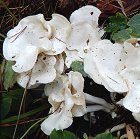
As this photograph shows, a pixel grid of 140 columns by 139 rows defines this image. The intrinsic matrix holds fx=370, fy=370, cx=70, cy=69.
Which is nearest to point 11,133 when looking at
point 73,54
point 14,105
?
point 14,105

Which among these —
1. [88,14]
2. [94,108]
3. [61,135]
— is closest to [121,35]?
[88,14]

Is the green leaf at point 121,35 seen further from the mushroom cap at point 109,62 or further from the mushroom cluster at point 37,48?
the mushroom cluster at point 37,48

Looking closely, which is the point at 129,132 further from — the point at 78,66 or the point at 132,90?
the point at 78,66

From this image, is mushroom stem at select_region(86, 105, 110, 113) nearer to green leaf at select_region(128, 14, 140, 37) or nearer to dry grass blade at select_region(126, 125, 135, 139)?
dry grass blade at select_region(126, 125, 135, 139)

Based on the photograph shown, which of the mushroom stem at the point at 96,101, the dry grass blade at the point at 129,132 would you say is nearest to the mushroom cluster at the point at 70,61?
the mushroom stem at the point at 96,101

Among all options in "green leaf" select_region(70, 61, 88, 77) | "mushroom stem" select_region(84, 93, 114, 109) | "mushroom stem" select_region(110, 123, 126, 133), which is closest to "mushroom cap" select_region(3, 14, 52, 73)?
"green leaf" select_region(70, 61, 88, 77)

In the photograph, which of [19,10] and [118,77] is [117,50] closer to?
[118,77]
